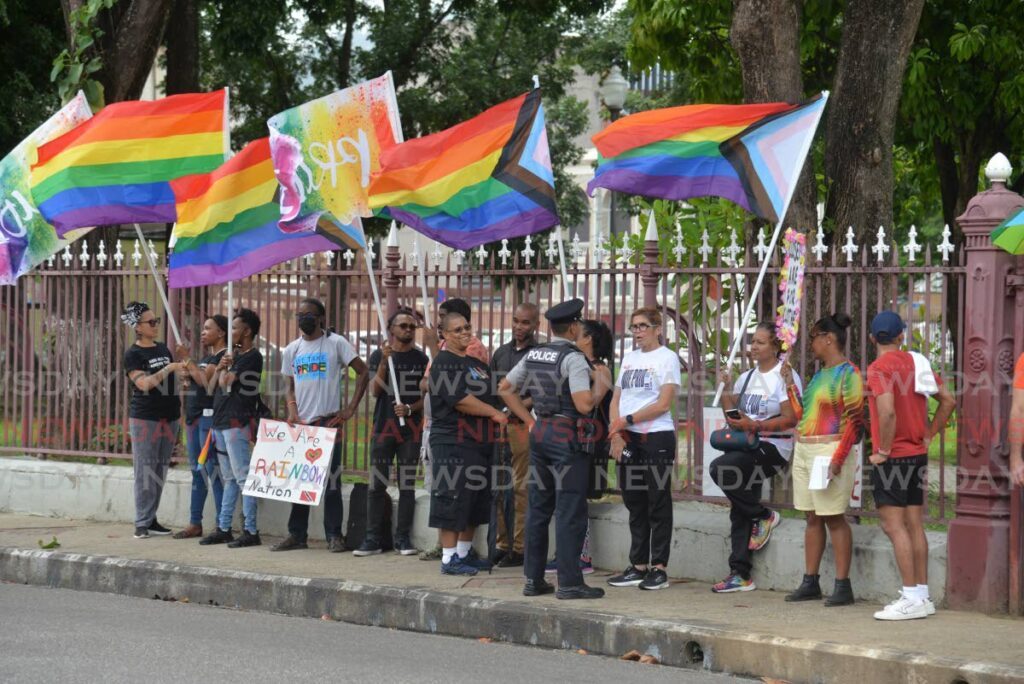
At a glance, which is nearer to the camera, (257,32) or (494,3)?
(257,32)

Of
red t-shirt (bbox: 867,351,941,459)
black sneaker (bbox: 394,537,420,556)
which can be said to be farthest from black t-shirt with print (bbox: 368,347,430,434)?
red t-shirt (bbox: 867,351,941,459)

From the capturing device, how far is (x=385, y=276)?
1127 cm

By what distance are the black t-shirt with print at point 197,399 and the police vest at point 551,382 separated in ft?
10.7

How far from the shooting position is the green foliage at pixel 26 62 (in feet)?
65.7

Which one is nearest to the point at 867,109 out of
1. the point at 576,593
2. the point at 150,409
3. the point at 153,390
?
the point at 576,593

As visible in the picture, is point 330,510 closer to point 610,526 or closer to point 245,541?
point 245,541

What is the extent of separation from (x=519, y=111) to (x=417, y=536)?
321 centimetres

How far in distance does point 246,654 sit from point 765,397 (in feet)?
11.2

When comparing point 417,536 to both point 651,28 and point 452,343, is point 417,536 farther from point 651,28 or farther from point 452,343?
point 651,28

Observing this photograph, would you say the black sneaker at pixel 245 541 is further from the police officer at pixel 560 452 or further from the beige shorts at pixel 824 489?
the beige shorts at pixel 824 489

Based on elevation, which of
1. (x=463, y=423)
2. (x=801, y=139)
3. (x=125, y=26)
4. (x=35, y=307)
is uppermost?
(x=125, y=26)

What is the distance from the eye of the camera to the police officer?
8820 mm

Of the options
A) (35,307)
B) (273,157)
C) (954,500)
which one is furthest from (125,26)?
(954,500)

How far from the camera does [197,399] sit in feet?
37.2
